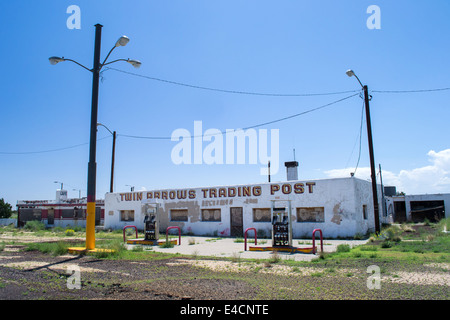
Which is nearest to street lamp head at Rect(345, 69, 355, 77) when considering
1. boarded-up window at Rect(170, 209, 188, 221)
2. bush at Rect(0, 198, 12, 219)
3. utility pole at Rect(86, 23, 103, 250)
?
utility pole at Rect(86, 23, 103, 250)

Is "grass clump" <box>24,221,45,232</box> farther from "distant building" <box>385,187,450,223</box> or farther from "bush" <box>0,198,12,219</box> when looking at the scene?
"distant building" <box>385,187,450,223</box>

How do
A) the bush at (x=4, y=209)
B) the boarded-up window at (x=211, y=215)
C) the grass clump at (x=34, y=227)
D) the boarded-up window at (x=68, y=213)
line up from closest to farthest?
the boarded-up window at (x=211, y=215), the grass clump at (x=34, y=227), the boarded-up window at (x=68, y=213), the bush at (x=4, y=209)

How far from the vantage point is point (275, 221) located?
14672 mm

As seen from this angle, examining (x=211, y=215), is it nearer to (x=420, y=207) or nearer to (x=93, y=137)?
(x=93, y=137)

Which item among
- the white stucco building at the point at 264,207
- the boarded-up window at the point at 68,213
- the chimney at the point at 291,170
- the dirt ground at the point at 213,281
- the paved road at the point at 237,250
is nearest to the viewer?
the dirt ground at the point at 213,281

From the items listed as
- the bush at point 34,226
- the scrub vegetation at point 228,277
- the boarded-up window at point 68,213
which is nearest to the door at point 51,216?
the boarded-up window at point 68,213

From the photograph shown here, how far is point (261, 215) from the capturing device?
23.7 metres

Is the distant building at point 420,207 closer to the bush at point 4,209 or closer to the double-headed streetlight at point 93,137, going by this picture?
the double-headed streetlight at point 93,137

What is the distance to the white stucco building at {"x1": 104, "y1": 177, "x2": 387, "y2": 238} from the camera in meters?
20.8

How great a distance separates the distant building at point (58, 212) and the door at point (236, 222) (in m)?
23.6

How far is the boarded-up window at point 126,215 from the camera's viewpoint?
30891mm

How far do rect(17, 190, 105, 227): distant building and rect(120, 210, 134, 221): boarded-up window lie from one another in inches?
485
